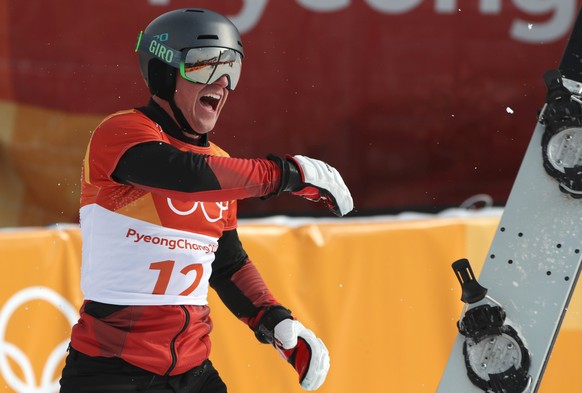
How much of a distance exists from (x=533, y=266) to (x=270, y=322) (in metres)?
0.80

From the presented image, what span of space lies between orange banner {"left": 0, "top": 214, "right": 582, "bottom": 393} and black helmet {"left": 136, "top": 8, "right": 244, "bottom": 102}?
4.26 ft

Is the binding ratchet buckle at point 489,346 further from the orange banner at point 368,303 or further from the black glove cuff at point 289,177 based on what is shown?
the orange banner at point 368,303

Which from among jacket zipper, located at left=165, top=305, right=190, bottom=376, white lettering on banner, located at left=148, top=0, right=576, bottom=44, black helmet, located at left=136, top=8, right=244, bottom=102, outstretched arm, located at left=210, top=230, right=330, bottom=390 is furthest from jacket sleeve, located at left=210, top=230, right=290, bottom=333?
white lettering on banner, located at left=148, top=0, right=576, bottom=44

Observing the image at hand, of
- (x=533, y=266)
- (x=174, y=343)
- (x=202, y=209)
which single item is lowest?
(x=174, y=343)

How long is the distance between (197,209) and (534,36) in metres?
3.00

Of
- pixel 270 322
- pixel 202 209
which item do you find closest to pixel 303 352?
pixel 270 322

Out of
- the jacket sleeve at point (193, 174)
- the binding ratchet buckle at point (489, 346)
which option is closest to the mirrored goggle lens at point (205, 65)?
the jacket sleeve at point (193, 174)

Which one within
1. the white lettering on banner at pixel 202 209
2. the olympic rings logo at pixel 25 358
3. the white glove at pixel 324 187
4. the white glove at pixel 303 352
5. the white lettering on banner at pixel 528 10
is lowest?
the olympic rings logo at pixel 25 358

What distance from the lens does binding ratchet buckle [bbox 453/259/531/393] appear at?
3186mm

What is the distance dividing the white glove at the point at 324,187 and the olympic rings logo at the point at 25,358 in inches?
62.8

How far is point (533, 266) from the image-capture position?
3252 mm

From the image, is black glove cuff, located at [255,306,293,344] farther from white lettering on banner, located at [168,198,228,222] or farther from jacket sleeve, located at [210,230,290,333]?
white lettering on banner, located at [168,198,228,222]

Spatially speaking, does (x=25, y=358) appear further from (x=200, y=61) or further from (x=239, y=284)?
(x=200, y=61)

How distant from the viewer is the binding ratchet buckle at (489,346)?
3186mm
